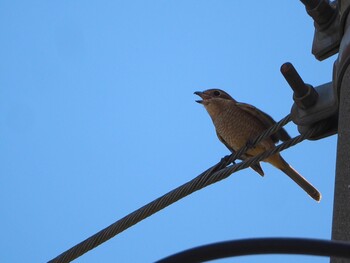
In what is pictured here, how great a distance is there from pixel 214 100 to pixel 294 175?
1499 mm

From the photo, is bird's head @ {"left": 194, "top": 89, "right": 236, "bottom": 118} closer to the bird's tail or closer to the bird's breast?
the bird's breast

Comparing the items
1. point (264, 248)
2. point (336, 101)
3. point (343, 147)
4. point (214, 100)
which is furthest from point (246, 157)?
point (264, 248)

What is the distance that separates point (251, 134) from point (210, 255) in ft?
19.6

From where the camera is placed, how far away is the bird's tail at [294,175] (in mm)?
7055

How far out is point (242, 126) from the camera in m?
7.63

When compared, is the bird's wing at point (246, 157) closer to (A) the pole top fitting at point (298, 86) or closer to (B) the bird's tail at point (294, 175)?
(B) the bird's tail at point (294, 175)

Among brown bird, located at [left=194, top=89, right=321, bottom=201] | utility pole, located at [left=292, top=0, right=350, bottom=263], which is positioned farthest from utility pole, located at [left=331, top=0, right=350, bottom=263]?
brown bird, located at [left=194, top=89, right=321, bottom=201]

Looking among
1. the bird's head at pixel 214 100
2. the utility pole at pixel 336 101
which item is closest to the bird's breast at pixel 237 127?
the bird's head at pixel 214 100

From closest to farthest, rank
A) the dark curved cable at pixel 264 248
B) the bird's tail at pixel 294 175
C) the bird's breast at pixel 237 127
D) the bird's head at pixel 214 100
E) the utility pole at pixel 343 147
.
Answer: the dark curved cable at pixel 264 248 → the utility pole at pixel 343 147 → the bird's tail at pixel 294 175 → the bird's breast at pixel 237 127 → the bird's head at pixel 214 100

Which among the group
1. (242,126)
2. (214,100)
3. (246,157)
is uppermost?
(214,100)

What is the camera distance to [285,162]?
7.39 metres

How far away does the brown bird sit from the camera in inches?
287

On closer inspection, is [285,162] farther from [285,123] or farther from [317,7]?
[317,7]

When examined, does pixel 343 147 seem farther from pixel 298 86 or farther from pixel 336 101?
pixel 298 86
